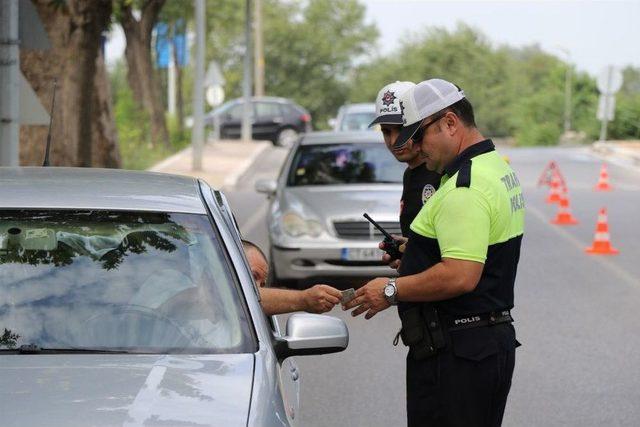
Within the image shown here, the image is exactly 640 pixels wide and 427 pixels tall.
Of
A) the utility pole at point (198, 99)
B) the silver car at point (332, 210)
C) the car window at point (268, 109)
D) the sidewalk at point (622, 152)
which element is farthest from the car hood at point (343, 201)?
the car window at point (268, 109)

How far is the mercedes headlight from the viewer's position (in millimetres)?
12594

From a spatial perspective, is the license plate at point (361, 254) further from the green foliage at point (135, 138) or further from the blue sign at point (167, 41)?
the blue sign at point (167, 41)

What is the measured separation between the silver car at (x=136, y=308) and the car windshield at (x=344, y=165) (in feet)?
27.2

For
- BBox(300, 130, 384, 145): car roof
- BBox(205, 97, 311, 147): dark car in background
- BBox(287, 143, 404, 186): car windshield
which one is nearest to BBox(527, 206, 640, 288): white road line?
BBox(287, 143, 404, 186): car windshield

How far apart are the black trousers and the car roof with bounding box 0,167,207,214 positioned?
1.06 metres

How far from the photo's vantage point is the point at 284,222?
12742mm

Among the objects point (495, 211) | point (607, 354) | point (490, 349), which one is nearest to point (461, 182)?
point (495, 211)

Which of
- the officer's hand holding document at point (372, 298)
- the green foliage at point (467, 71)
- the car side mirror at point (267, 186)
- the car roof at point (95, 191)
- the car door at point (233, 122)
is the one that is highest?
the car roof at point (95, 191)

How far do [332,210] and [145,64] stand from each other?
25488 mm

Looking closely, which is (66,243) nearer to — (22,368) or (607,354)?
(22,368)

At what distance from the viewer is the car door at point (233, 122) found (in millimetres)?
47375

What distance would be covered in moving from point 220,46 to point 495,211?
9844 centimetres

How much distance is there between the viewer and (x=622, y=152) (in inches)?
1594

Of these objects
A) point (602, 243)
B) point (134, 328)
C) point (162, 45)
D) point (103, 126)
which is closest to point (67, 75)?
point (103, 126)
